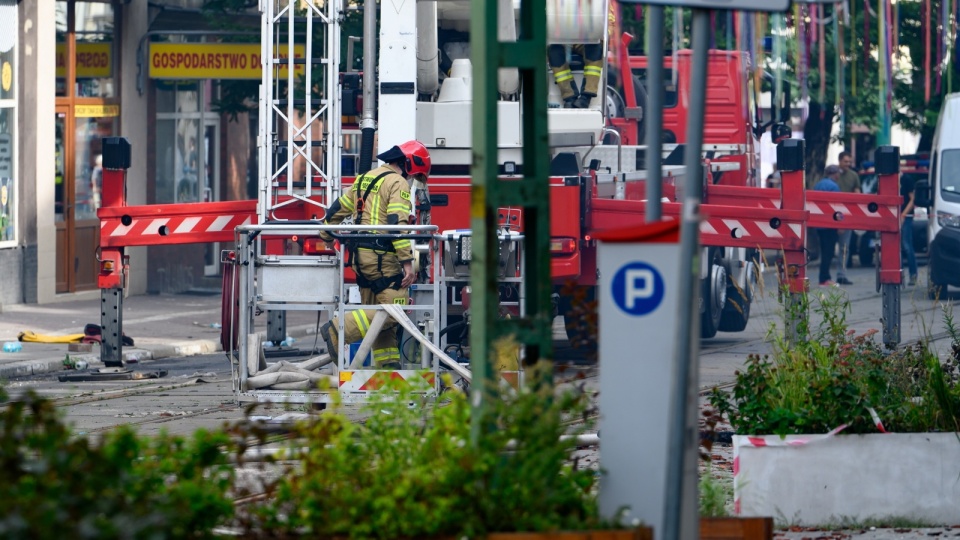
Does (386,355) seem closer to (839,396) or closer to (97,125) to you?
(839,396)

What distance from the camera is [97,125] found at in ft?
75.2

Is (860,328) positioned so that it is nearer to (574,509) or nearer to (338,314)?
(338,314)

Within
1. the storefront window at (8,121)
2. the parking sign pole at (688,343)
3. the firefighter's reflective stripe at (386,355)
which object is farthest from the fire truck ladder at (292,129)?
the parking sign pole at (688,343)

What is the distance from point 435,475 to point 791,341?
4577 millimetres

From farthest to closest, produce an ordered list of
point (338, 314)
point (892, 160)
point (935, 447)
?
point (892, 160) → point (338, 314) → point (935, 447)

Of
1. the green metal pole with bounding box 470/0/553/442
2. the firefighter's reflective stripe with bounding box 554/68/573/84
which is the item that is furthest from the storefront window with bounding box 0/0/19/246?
the green metal pole with bounding box 470/0/553/442

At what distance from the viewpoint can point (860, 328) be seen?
17656mm

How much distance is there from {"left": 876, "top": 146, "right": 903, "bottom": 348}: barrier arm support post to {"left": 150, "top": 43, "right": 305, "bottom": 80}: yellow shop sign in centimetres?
757

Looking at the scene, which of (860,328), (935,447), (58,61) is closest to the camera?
(935,447)

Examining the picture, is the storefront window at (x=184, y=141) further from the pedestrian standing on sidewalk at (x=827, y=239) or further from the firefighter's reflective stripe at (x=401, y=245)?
the firefighter's reflective stripe at (x=401, y=245)

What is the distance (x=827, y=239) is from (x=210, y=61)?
10.4m

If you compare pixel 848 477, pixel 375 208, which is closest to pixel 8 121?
pixel 375 208

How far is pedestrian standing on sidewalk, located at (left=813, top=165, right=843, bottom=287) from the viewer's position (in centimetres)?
2512

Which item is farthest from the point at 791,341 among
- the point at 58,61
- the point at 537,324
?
the point at 58,61
